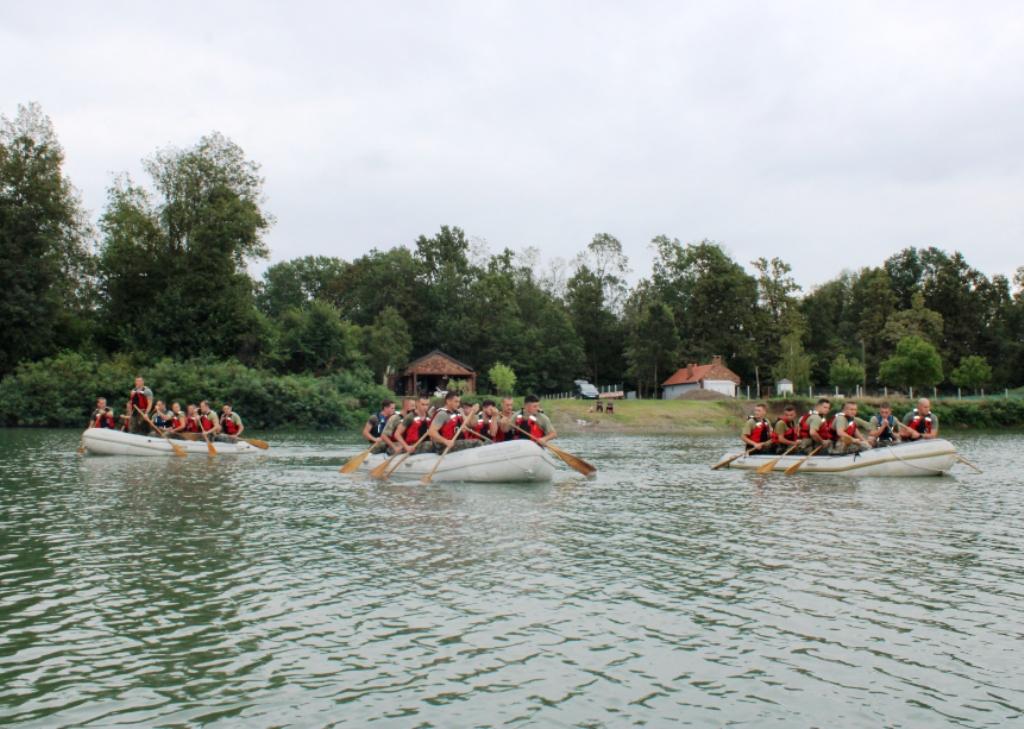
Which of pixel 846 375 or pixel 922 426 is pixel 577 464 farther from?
pixel 846 375

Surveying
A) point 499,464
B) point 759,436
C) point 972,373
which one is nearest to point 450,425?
point 499,464

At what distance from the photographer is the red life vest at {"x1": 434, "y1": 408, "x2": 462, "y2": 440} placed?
20125 mm

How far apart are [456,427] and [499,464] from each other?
73.3 inches

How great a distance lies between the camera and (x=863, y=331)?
88.5 metres

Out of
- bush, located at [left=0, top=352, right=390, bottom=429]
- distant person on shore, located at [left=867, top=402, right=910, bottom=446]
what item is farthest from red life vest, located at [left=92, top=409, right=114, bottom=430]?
distant person on shore, located at [left=867, top=402, right=910, bottom=446]

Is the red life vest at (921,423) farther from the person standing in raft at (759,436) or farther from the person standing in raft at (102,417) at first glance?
the person standing in raft at (102,417)

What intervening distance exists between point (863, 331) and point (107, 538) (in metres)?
86.5

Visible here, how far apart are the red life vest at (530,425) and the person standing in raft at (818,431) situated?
6690 millimetres

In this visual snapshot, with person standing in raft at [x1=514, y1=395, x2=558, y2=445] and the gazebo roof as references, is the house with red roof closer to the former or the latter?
the gazebo roof

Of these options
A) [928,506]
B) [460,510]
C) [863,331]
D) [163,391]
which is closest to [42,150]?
[163,391]

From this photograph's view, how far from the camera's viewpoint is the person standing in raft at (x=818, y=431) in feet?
71.0

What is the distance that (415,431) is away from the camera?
21141 mm

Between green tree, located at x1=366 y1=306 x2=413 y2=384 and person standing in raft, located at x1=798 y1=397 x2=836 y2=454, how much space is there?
161ft

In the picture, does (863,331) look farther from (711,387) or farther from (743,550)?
(743,550)
